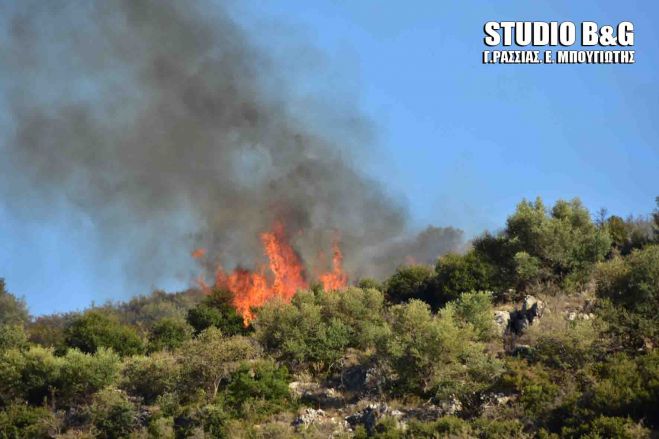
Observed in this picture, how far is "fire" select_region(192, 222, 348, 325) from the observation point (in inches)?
2850

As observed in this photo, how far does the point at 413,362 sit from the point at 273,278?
1320 inches

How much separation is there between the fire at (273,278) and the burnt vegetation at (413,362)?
549 cm

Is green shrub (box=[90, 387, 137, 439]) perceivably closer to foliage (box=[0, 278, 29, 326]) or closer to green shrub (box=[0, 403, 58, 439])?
green shrub (box=[0, 403, 58, 439])

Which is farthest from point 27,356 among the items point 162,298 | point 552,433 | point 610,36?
point 162,298

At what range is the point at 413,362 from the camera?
44.1 m

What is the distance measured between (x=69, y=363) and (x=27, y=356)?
450 centimetres

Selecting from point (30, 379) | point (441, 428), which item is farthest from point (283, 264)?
point (441, 428)

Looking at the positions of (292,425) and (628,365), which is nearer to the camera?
(628,365)

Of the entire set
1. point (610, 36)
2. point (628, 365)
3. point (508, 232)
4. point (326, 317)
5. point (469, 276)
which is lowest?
point (628, 365)

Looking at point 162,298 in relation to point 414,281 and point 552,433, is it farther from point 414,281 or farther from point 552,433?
point 552,433

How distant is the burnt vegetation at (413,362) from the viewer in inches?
1454

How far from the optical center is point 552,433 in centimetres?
3291

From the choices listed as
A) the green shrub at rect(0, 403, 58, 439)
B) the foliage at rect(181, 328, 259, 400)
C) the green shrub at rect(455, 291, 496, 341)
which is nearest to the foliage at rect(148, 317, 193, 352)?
the foliage at rect(181, 328, 259, 400)

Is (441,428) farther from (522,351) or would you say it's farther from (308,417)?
(522,351)
